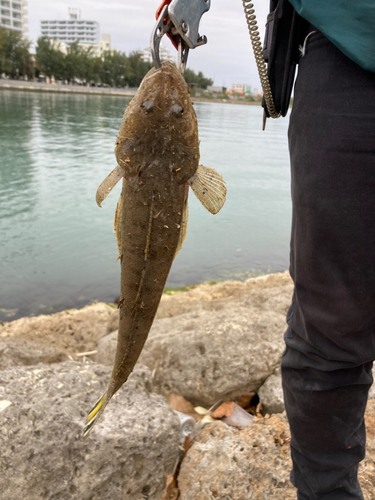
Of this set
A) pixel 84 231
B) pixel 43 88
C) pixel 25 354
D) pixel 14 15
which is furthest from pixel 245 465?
pixel 14 15

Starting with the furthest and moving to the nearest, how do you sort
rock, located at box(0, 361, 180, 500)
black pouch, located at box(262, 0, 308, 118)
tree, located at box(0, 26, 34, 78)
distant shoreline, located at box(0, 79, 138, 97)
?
tree, located at box(0, 26, 34, 78)
distant shoreline, located at box(0, 79, 138, 97)
rock, located at box(0, 361, 180, 500)
black pouch, located at box(262, 0, 308, 118)

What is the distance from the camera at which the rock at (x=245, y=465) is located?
216 centimetres

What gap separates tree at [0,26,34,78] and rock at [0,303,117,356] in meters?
79.2

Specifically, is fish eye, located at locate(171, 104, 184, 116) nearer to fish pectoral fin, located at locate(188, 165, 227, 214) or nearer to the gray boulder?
fish pectoral fin, located at locate(188, 165, 227, 214)

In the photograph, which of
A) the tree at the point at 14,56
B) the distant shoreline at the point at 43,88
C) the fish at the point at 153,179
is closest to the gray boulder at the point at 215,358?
the fish at the point at 153,179

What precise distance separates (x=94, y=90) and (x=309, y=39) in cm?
8542

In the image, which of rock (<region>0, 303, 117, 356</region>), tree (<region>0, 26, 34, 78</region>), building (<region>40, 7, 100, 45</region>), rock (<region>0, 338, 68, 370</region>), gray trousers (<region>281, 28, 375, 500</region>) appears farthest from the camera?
building (<region>40, 7, 100, 45</region>)

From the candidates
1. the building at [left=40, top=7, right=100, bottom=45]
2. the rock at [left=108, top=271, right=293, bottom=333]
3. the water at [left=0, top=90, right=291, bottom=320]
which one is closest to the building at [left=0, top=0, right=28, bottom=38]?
the building at [left=40, top=7, right=100, bottom=45]

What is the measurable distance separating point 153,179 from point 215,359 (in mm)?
2126

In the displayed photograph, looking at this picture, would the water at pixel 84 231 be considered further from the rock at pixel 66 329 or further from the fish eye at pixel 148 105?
the fish eye at pixel 148 105

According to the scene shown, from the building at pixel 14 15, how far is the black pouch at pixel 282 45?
5027 inches

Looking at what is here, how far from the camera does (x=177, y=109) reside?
1.75 meters

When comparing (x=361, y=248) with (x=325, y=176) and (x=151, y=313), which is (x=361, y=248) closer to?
(x=325, y=176)

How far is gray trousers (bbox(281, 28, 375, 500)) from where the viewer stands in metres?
1.41
